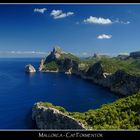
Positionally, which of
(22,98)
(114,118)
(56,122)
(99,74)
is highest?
(56,122)

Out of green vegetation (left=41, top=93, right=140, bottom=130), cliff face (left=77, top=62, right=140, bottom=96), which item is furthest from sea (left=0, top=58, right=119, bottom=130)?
cliff face (left=77, top=62, right=140, bottom=96)

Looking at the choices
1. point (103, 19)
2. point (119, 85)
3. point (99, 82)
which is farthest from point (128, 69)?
point (103, 19)

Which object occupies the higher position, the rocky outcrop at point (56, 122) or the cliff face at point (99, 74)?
the rocky outcrop at point (56, 122)

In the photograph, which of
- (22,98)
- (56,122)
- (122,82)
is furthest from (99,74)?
(56,122)

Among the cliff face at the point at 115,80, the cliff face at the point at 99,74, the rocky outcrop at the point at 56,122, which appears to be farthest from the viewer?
the cliff face at the point at 99,74

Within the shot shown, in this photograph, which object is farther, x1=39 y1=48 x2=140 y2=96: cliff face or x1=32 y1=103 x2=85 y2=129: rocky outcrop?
x1=39 y1=48 x2=140 y2=96: cliff face

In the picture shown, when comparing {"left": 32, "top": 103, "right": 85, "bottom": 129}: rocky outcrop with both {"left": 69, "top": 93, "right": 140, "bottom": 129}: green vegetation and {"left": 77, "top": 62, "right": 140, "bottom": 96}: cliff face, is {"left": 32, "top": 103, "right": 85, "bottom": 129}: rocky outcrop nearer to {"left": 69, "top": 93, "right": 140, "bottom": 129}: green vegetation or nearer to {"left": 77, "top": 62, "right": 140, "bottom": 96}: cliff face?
{"left": 69, "top": 93, "right": 140, "bottom": 129}: green vegetation

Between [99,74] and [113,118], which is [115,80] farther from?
[113,118]

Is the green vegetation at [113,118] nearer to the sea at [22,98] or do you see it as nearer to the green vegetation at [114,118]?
the green vegetation at [114,118]

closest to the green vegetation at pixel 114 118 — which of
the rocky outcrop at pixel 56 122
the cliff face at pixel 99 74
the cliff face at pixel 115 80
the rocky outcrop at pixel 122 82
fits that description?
the rocky outcrop at pixel 56 122
